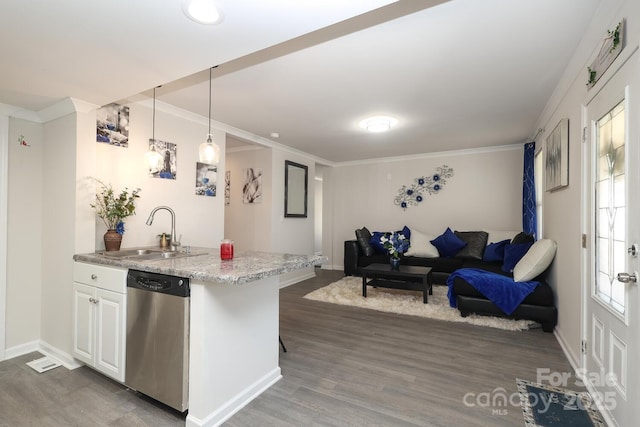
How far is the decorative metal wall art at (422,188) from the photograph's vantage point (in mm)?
5820

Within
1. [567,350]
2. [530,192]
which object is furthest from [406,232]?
[567,350]

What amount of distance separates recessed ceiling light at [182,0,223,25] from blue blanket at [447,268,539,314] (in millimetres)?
3428

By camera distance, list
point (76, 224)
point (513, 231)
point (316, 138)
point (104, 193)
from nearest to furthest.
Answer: point (76, 224)
point (104, 193)
point (316, 138)
point (513, 231)

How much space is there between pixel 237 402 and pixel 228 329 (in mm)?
479

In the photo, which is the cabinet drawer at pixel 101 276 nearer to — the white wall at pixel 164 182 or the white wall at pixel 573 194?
the white wall at pixel 164 182

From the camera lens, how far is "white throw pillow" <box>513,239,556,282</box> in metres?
3.06

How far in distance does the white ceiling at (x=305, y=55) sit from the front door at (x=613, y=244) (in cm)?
69

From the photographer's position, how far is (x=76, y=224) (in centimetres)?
242

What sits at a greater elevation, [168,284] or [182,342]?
[168,284]

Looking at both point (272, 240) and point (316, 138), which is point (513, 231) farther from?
point (272, 240)

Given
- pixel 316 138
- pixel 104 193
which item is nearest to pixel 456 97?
pixel 316 138

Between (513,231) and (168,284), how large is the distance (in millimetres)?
5387

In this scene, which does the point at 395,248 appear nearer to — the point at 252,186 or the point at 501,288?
the point at 501,288

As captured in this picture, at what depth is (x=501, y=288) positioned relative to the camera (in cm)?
325
